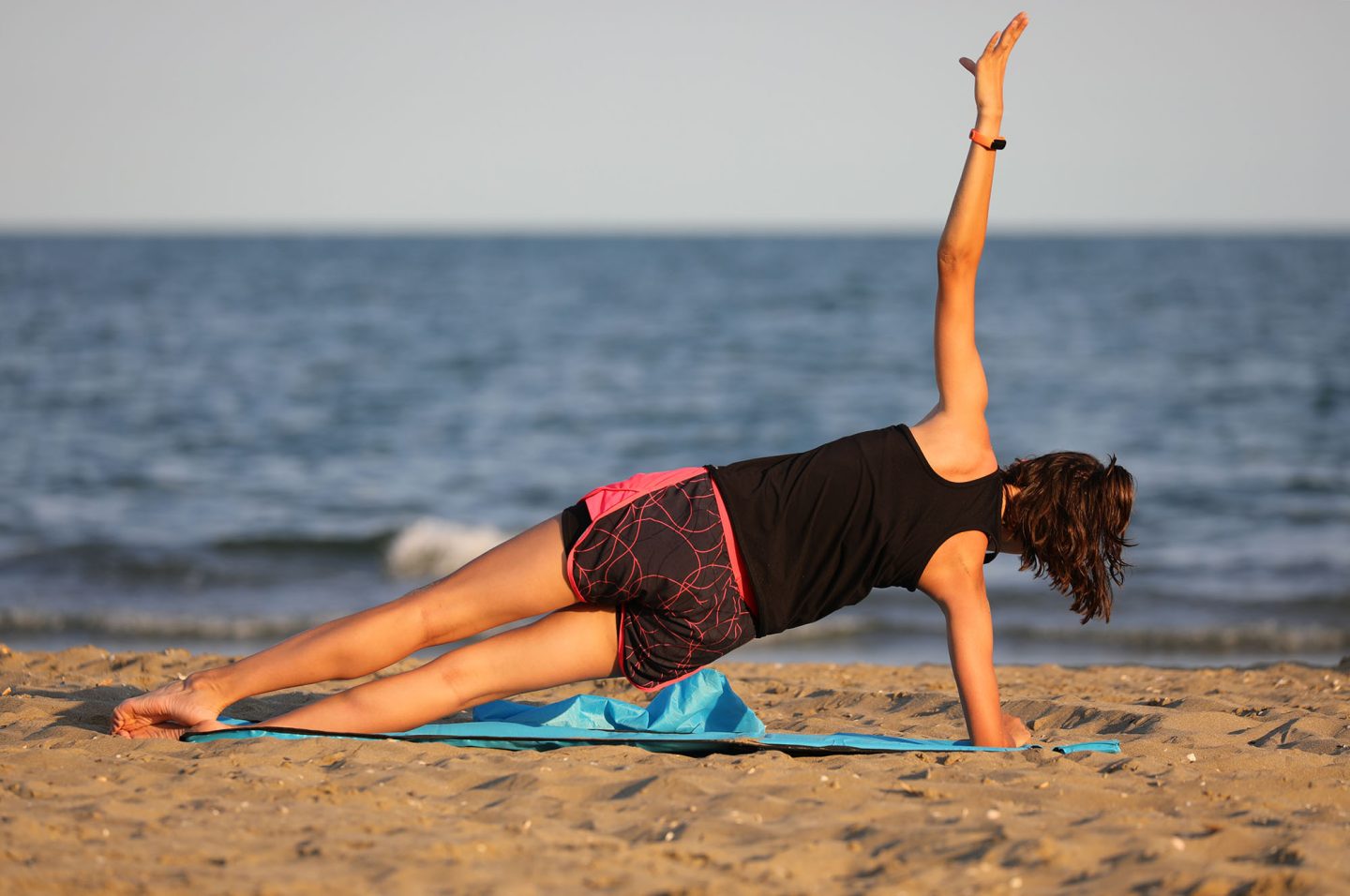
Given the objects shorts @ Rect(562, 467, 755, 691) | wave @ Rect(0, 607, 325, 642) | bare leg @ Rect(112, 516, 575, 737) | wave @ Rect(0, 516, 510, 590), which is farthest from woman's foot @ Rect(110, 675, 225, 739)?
wave @ Rect(0, 516, 510, 590)

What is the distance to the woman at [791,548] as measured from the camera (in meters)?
3.85

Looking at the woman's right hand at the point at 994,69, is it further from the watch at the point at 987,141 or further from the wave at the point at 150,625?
the wave at the point at 150,625

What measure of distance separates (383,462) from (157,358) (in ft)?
30.4

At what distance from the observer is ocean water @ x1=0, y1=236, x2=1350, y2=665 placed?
8812 millimetres

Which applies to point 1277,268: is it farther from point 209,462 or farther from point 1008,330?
point 209,462

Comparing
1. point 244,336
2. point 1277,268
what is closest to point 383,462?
point 244,336

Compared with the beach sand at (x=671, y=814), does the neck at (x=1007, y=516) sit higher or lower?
higher

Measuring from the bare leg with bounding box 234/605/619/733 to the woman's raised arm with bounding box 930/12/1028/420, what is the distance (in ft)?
4.23

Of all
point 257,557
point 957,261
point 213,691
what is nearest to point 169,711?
point 213,691

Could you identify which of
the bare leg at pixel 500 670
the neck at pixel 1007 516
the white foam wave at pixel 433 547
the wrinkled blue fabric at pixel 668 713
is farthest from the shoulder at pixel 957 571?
the white foam wave at pixel 433 547

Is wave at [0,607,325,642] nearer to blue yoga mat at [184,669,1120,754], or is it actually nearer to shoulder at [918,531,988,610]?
blue yoga mat at [184,669,1120,754]

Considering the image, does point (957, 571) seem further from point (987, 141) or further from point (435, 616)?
point (435, 616)

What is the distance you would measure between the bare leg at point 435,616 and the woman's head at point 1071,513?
1427 millimetres

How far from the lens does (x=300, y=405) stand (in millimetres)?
17328
